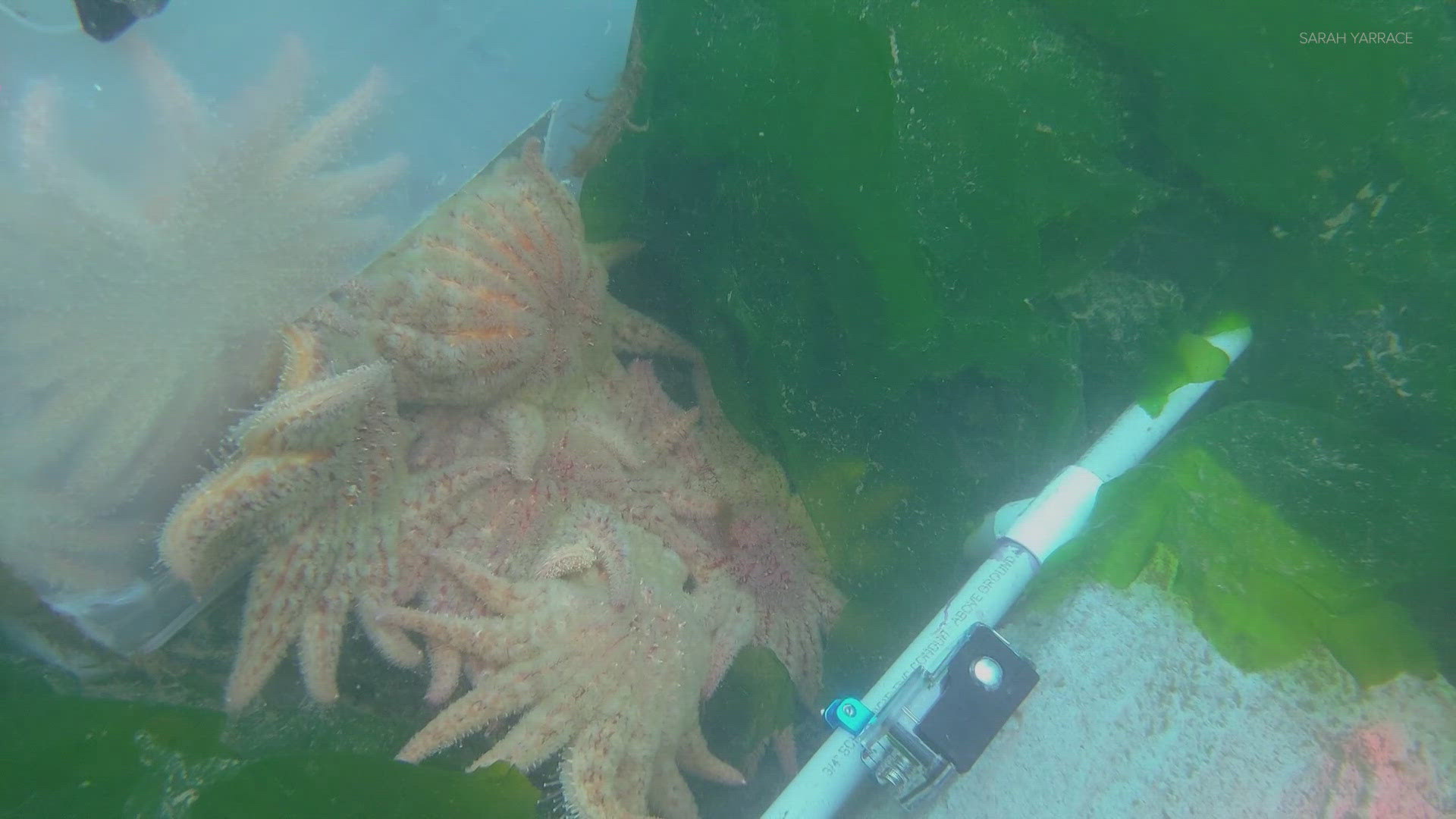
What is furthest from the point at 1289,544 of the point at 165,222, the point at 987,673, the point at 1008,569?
the point at 165,222

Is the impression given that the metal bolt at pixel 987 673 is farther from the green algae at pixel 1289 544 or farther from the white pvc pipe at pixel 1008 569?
the green algae at pixel 1289 544

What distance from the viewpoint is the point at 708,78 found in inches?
90.7

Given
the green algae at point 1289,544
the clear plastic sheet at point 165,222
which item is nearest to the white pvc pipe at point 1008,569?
the green algae at point 1289,544

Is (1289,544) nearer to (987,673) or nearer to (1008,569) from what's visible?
(1008,569)

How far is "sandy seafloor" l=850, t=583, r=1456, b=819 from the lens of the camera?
5.92 feet

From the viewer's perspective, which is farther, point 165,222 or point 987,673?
point 987,673

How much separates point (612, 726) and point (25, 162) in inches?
77.5

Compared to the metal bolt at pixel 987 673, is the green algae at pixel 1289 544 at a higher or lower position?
higher

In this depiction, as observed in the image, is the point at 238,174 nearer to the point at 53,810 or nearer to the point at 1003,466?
the point at 53,810

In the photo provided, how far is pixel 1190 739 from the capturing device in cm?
187

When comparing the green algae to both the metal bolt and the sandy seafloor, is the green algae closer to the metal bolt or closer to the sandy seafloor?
the sandy seafloor

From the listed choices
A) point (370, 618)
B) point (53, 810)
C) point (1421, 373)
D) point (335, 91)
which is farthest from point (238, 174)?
point (1421, 373)

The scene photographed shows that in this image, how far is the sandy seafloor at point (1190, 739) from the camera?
180cm

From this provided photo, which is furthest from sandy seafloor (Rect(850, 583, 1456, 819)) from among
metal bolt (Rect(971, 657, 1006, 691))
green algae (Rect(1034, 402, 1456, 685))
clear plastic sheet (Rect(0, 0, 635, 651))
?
clear plastic sheet (Rect(0, 0, 635, 651))
